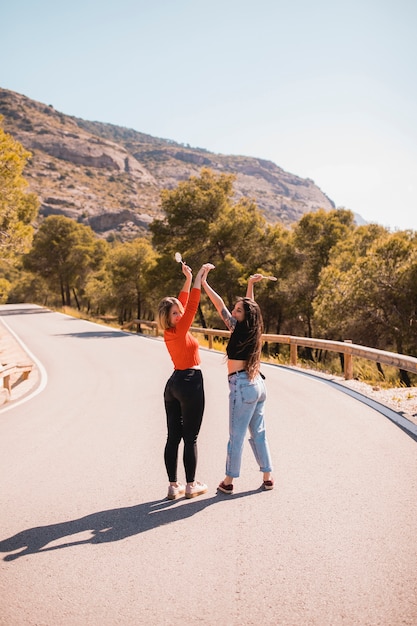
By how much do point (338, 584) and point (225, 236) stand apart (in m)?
27.1

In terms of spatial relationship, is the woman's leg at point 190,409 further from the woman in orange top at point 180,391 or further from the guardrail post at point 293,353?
the guardrail post at point 293,353

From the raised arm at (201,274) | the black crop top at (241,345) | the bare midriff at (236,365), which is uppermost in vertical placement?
the raised arm at (201,274)

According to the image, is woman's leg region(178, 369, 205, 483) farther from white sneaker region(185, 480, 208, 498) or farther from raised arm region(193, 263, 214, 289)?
raised arm region(193, 263, 214, 289)

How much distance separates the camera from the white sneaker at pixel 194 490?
4.45 metres

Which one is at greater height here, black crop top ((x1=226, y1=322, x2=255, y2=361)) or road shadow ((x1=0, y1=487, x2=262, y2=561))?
black crop top ((x1=226, y1=322, x2=255, y2=361))

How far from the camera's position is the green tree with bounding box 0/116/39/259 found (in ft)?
54.1

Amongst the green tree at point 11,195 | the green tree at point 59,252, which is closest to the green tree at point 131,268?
the green tree at point 59,252

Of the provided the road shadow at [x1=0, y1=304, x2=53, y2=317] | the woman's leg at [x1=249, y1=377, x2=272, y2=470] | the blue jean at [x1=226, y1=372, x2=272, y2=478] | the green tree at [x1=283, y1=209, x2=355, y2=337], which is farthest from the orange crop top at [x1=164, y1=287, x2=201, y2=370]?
the road shadow at [x1=0, y1=304, x2=53, y2=317]

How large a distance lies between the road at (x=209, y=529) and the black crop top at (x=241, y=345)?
1.32 m

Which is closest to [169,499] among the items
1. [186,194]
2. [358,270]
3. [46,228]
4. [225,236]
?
[358,270]

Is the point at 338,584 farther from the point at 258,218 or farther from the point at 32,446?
the point at 258,218

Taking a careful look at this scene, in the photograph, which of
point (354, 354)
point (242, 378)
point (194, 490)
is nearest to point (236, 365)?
point (242, 378)

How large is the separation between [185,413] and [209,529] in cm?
102

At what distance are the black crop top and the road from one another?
4.32ft
